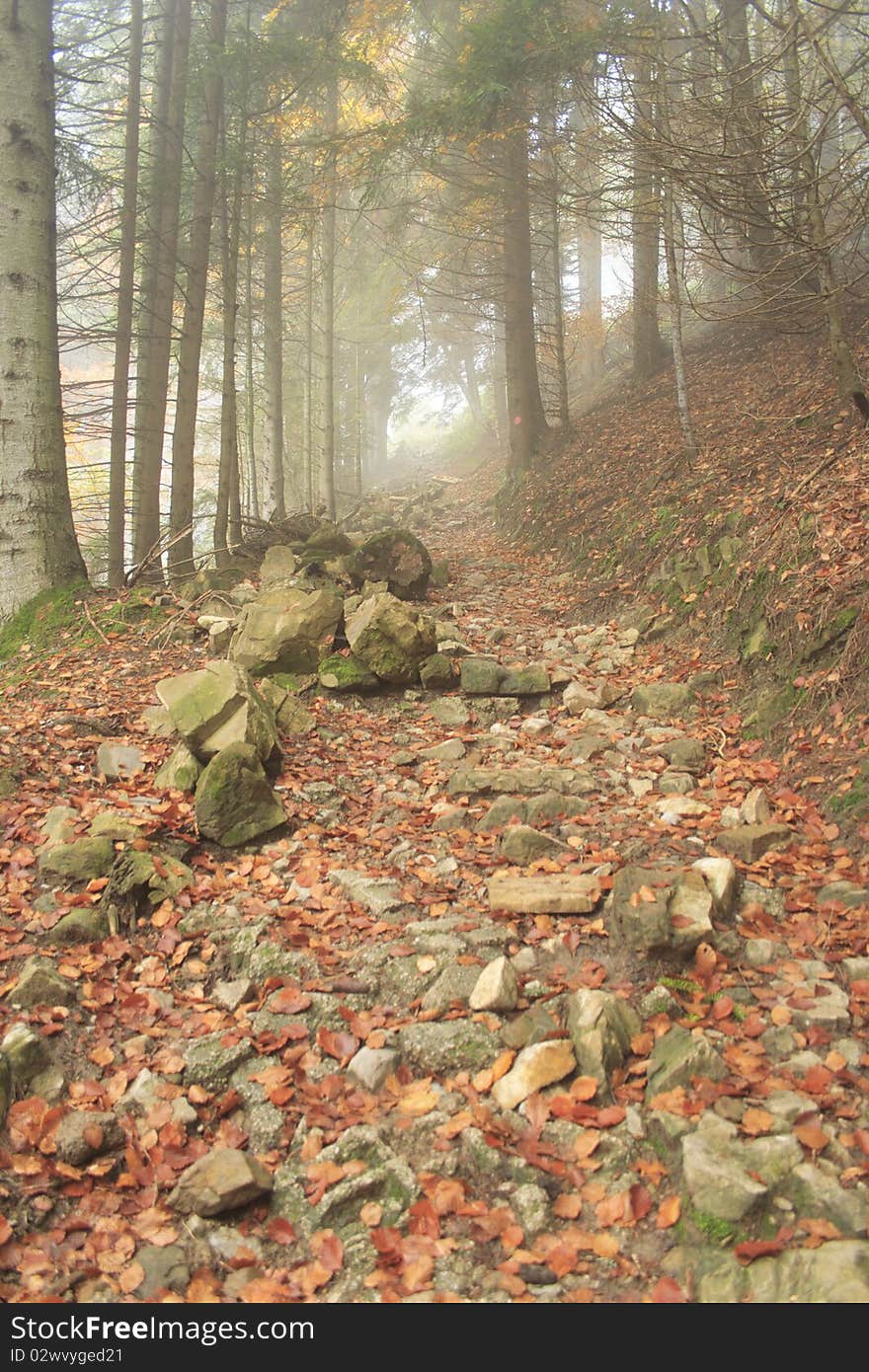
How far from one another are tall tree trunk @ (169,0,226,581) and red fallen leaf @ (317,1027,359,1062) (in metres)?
7.41

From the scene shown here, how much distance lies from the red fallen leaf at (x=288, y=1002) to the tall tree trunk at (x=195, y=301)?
7.12 m

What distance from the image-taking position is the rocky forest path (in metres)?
2.39

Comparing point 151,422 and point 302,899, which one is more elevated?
point 151,422

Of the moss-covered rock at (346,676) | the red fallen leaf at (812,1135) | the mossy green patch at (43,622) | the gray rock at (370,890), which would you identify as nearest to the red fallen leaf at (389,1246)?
the red fallen leaf at (812,1135)

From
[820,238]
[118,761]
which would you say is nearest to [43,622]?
[118,761]

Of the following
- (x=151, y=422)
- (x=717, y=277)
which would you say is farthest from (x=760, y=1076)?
(x=717, y=277)

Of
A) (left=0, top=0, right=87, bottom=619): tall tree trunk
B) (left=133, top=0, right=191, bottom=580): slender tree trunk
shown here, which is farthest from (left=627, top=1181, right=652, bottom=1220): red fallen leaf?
(left=133, top=0, right=191, bottom=580): slender tree trunk

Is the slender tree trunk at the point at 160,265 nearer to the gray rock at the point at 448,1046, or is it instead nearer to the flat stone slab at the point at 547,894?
the flat stone slab at the point at 547,894

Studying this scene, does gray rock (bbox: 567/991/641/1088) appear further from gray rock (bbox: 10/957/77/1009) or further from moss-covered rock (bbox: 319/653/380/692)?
moss-covered rock (bbox: 319/653/380/692)

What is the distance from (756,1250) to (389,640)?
5210 mm

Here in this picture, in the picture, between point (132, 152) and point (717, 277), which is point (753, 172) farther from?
point (717, 277)

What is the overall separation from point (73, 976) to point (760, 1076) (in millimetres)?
2805

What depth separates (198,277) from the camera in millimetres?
9969

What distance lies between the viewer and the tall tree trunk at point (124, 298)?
9.83 meters
